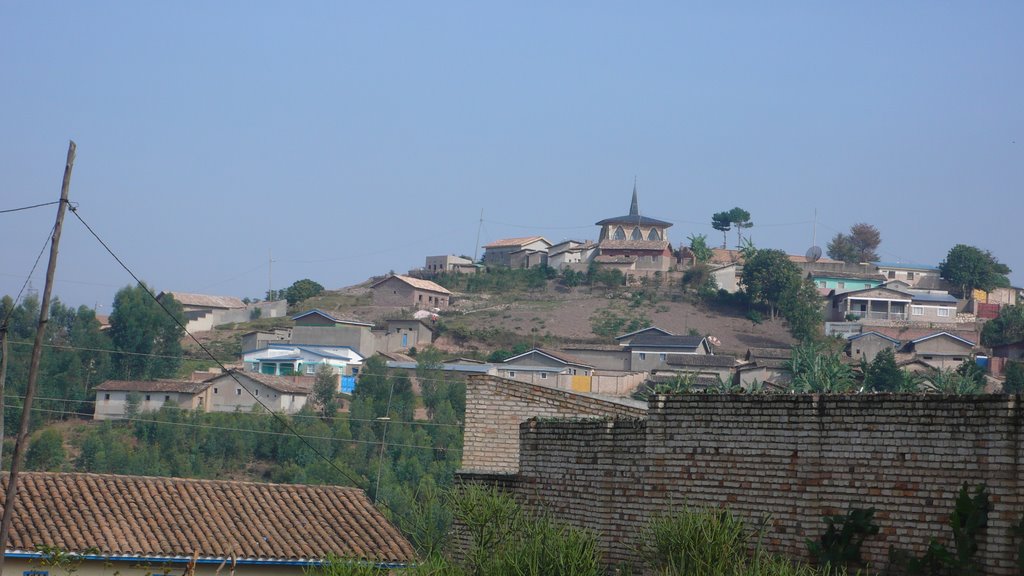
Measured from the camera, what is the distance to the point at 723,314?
88500 mm

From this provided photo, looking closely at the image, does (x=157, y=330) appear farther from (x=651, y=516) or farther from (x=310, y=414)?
(x=651, y=516)

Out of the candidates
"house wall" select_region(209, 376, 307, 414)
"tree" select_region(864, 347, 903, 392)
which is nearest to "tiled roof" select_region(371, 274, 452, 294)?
"house wall" select_region(209, 376, 307, 414)

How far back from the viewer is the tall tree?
72.8m

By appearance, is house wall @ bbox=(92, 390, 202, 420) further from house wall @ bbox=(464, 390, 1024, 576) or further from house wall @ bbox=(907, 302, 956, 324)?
house wall @ bbox=(464, 390, 1024, 576)

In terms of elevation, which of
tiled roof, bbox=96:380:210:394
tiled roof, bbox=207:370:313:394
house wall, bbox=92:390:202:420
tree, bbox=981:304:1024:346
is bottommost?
house wall, bbox=92:390:202:420

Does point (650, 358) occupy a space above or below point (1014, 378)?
above

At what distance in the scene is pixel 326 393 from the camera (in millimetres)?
65938

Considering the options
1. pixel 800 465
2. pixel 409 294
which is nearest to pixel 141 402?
pixel 409 294

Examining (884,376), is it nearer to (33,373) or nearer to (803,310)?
(803,310)

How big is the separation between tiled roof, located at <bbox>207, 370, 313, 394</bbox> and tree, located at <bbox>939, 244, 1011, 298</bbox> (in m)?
52.1

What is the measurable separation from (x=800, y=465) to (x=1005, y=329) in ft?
251

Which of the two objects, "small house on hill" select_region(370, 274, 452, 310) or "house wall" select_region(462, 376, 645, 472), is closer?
"house wall" select_region(462, 376, 645, 472)

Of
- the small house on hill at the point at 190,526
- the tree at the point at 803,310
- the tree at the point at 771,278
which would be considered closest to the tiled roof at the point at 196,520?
the small house on hill at the point at 190,526

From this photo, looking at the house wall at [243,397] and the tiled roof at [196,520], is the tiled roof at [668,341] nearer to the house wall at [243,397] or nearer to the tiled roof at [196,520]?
the house wall at [243,397]
